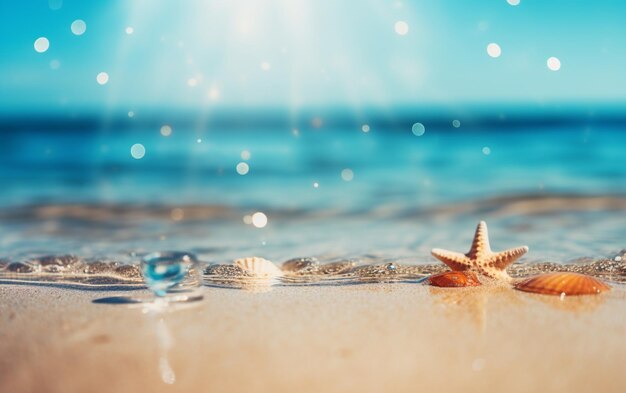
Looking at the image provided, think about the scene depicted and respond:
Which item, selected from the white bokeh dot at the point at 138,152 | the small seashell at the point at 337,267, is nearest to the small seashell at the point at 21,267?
the small seashell at the point at 337,267

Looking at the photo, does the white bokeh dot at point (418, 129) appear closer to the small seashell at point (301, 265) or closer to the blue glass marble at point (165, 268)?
the small seashell at point (301, 265)

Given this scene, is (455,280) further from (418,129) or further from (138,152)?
(418,129)

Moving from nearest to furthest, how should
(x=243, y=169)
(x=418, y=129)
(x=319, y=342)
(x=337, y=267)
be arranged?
(x=319, y=342), (x=337, y=267), (x=243, y=169), (x=418, y=129)

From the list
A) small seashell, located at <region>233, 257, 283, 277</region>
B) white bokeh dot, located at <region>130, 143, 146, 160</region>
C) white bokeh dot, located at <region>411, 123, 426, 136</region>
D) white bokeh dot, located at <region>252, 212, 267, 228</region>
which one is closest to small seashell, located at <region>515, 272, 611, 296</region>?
small seashell, located at <region>233, 257, 283, 277</region>

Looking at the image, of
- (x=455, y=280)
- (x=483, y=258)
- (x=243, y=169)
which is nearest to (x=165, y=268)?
(x=455, y=280)

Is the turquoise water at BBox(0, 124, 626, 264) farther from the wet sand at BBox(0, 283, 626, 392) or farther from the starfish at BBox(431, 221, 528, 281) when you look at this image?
the wet sand at BBox(0, 283, 626, 392)

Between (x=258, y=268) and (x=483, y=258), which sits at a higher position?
(x=258, y=268)

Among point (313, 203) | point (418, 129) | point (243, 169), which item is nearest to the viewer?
point (313, 203)
